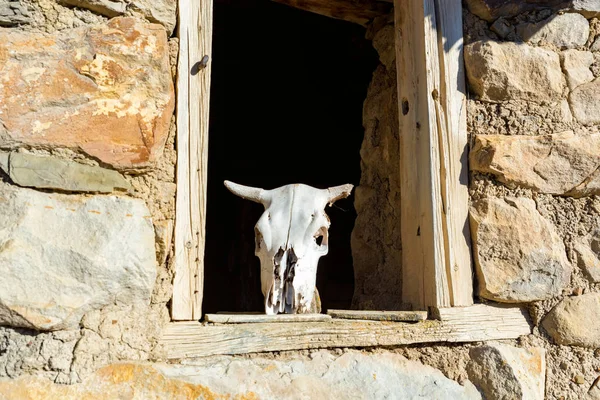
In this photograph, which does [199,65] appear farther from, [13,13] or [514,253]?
[514,253]

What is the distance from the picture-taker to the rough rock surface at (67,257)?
180 centimetres

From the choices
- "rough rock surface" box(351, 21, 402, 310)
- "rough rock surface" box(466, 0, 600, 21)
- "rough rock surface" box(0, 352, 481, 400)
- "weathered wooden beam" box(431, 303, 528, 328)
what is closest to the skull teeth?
"rough rock surface" box(0, 352, 481, 400)

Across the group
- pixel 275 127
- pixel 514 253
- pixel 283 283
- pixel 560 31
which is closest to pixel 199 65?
pixel 283 283

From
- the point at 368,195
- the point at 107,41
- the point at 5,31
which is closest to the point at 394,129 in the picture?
the point at 368,195

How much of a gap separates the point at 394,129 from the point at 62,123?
1452mm

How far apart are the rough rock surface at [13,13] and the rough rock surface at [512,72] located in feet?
4.87

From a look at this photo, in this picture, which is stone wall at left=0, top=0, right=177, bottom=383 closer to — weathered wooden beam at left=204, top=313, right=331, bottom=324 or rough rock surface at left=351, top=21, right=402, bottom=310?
weathered wooden beam at left=204, top=313, right=331, bottom=324

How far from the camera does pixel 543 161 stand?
2.55m

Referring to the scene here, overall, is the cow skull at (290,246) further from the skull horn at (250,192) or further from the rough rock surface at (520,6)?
the rough rock surface at (520,6)

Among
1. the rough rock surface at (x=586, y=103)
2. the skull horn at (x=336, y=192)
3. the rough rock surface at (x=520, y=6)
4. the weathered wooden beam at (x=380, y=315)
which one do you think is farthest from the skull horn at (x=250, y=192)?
the rough rock surface at (x=586, y=103)

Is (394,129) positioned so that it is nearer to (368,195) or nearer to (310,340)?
(368,195)

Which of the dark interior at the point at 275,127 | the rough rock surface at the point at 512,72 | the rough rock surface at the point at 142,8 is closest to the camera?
the rough rock surface at the point at 142,8

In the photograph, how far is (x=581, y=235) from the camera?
2.58 meters

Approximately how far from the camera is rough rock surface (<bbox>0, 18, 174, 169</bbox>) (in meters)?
1.90
